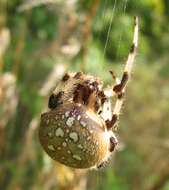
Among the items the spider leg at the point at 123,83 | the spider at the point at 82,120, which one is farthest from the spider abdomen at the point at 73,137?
the spider leg at the point at 123,83

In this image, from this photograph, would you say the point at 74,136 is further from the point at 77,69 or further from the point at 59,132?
the point at 77,69

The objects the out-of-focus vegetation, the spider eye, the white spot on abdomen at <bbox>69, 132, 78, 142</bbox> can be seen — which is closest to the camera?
the white spot on abdomen at <bbox>69, 132, 78, 142</bbox>

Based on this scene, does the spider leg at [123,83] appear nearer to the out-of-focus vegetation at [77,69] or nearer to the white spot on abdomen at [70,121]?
the out-of-focus vegetation at [77,69]

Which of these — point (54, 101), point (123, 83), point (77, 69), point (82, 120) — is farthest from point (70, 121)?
point (77, 69)

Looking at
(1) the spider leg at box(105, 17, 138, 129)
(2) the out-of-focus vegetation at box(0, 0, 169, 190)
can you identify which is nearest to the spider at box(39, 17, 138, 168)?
(1) the spider leg at box(105, 17, 138, 129)

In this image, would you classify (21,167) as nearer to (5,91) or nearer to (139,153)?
(5,91)

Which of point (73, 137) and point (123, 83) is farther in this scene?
point (123, 83)

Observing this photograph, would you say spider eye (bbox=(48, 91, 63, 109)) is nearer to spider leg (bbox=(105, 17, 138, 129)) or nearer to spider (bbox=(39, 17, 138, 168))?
spider (bbox=(39, 17, 138, 168))
